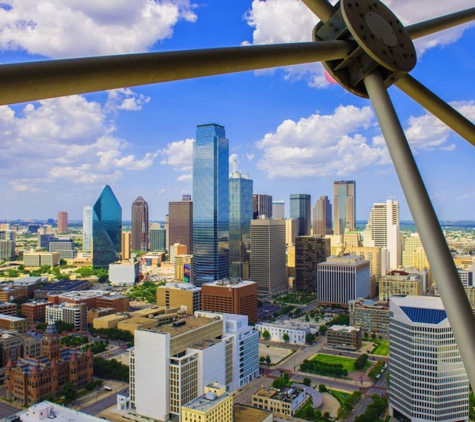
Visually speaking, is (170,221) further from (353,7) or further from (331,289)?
(353,7)

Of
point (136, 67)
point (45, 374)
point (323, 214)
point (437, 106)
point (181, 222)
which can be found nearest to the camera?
point (136, 67)

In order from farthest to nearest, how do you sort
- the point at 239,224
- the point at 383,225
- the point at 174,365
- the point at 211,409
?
the point at 383,225, the point at 239,224, the point at 174,365, the point at 211,409

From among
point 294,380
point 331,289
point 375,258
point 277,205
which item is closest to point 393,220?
point 375,258

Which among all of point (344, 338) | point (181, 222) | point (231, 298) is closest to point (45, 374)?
point (231, 298)

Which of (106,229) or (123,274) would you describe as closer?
(123,274)

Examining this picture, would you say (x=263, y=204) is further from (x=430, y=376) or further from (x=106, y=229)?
(x=430, y=376)

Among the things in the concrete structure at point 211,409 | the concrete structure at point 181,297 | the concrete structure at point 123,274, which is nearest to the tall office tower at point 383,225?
the concrete structure at point 123,274

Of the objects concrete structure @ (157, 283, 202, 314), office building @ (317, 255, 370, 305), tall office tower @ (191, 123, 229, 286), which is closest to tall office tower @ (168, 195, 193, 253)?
tall office tower @ (191, 123, 229, 286)
